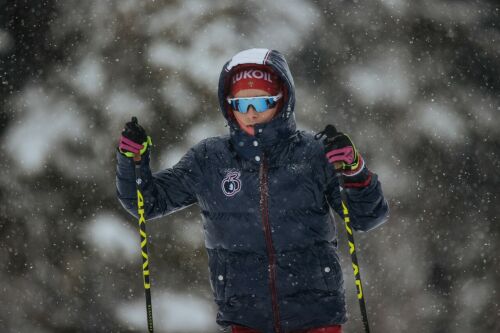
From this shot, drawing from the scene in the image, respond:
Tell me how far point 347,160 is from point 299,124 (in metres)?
1.71

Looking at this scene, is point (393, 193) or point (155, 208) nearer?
point (155, 208)

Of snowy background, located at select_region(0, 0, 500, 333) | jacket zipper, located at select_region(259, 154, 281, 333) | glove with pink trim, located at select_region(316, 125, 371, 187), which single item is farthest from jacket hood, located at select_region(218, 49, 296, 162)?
snowy background, located at select_region(0, 0, 500, 333)

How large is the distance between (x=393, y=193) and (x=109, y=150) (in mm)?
1925

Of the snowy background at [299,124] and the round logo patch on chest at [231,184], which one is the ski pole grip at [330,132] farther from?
the snowy background at [299,124]

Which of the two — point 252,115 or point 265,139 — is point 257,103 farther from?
point 265,139

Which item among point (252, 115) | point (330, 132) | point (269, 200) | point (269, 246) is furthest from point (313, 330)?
point (252, 115)

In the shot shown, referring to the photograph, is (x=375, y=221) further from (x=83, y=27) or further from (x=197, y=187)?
(x=83, y=27)

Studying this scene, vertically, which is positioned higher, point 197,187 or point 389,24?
point 389,24

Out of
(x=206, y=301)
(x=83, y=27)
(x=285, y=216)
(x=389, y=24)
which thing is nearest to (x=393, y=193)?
(x=389, y=24)

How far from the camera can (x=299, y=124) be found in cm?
426

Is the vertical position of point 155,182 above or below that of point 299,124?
below

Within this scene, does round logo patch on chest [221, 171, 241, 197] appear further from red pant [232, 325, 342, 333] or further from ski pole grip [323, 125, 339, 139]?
red pant [232, 325, 342, 333]

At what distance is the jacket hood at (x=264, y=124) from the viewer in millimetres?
2768

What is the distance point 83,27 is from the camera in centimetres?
458
